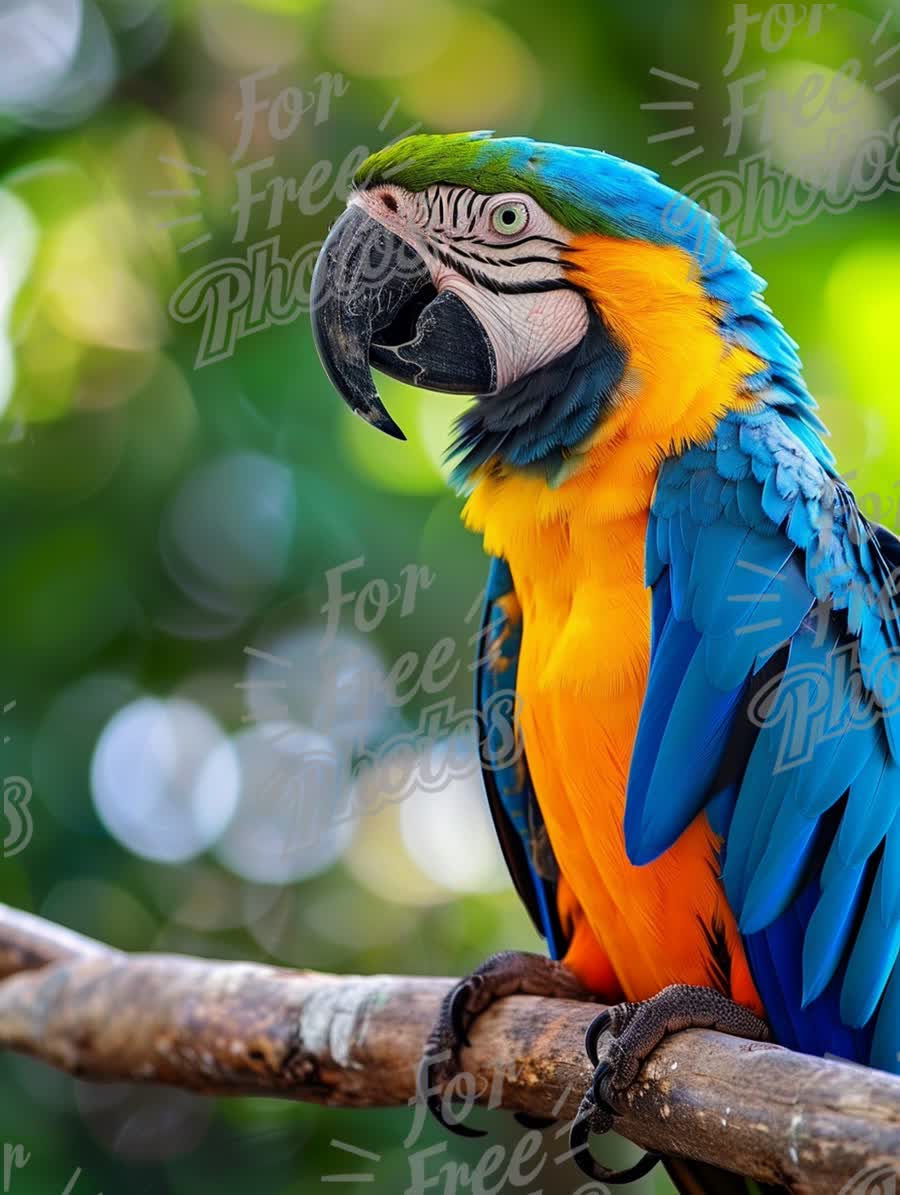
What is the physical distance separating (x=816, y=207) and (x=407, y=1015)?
260 cm

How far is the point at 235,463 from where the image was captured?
3666 millimetres

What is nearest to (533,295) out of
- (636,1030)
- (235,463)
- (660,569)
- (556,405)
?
(556,405)

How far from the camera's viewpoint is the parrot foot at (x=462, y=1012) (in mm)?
2029

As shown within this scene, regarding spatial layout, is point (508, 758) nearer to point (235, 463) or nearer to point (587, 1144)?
point (587, 1144)

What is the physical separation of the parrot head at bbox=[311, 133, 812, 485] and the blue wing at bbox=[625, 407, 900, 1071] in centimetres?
17

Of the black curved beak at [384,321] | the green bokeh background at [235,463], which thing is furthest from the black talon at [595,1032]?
the green bokeh background at [235,463]

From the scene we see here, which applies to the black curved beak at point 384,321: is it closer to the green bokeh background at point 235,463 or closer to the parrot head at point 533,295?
the parrot head at point 533,295

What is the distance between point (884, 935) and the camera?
1836 mm

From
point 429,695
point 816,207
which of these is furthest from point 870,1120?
point 816,207

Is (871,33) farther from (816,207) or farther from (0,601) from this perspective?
(0,601)

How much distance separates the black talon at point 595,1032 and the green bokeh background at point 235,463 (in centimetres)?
165

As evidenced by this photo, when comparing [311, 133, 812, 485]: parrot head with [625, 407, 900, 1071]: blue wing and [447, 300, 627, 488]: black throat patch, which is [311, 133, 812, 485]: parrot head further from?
[625, 407, 900, 1071]: blue wing

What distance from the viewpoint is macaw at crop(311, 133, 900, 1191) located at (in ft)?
6.04

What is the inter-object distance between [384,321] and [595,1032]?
4.01 ft
